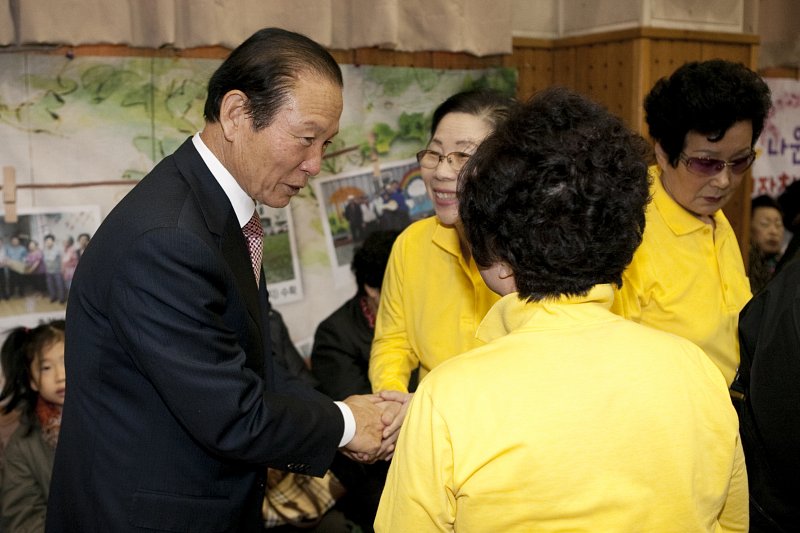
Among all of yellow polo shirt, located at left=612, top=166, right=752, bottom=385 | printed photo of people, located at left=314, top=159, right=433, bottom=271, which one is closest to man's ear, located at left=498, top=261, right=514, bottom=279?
yellow polo shirt, located at left=612, top=166, right=752, bottom=385

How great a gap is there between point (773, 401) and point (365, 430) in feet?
3.09

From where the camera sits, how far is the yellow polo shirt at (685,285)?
2.28 meters

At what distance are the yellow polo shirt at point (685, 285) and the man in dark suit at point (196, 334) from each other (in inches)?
37.3

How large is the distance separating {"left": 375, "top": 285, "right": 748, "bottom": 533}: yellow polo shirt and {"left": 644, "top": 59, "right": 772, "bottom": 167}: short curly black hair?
4.31 ft

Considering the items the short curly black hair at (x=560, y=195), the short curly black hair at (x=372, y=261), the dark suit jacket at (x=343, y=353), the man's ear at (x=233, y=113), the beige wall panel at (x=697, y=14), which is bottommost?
the dark suit jacket at (x=343, y=353)

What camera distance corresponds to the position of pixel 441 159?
7.04 feet

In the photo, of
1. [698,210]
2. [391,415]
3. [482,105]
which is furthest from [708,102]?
[391,415]

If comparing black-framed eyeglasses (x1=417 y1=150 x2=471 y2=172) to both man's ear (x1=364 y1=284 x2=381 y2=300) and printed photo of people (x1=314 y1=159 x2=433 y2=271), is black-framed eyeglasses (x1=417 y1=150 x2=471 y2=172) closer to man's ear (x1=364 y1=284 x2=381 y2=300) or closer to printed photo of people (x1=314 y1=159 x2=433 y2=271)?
man's ear (x1=364 y1=284 x2=381 y2=300)

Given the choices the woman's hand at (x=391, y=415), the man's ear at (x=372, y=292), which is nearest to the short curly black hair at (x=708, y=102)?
the woman's hand at (x=391, y=415)

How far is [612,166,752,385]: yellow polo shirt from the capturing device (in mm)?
2281

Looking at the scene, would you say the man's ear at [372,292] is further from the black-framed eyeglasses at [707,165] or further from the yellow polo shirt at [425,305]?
the black-framed eyeglasses at [707,165]

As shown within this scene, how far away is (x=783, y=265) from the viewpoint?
2043 millimetres

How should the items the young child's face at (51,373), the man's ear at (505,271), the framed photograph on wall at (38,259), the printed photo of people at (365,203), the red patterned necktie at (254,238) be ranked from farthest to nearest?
the printed photo of people at (365,203), the framed photograph on wall at (38,259), the young child's face at (51,373), the red patterned necktie at (254,238), the man's ear at (505,271)

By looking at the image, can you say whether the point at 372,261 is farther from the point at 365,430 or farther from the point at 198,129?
the point at 365,430
